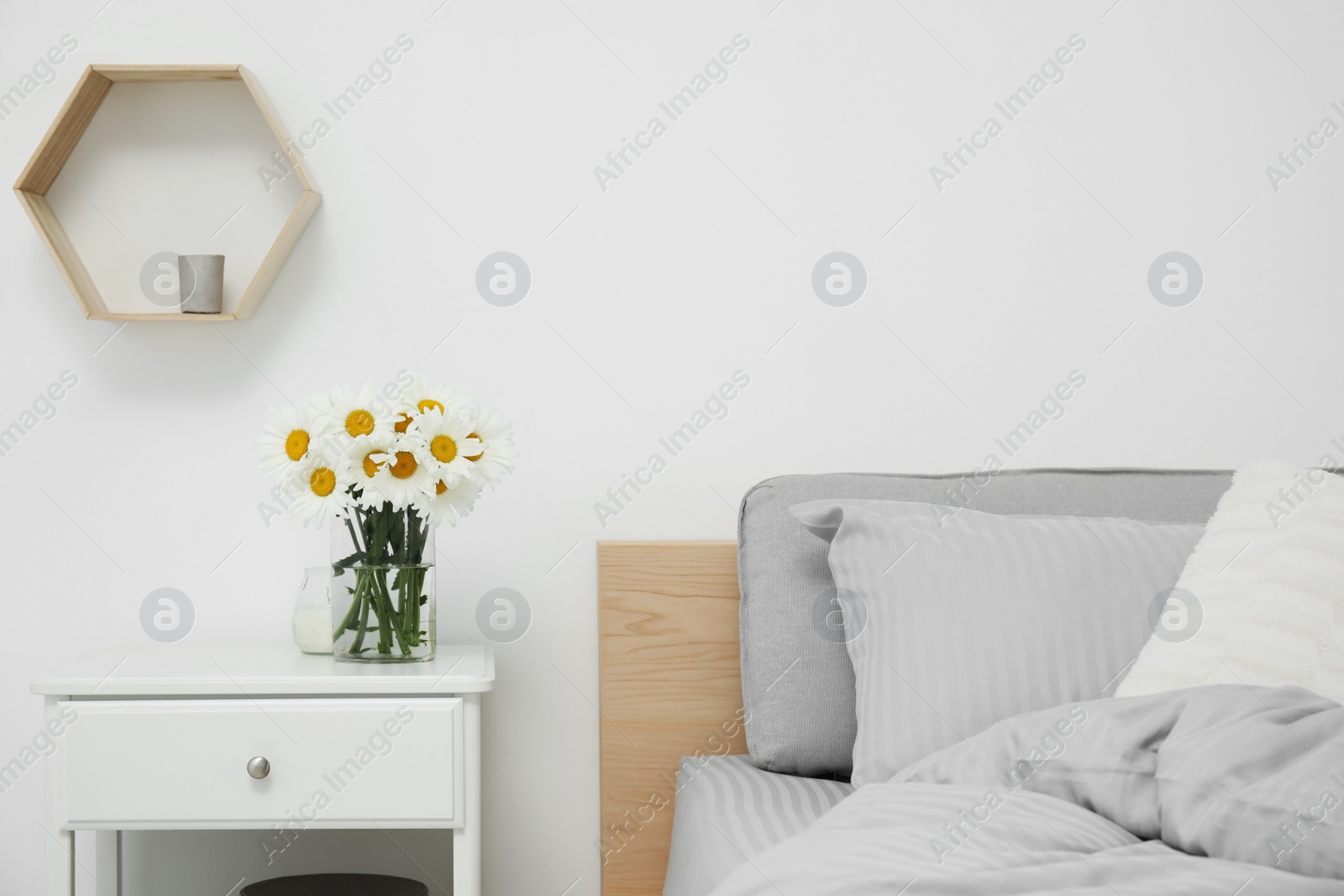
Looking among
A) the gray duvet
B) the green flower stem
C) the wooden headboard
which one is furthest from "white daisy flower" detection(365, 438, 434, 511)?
the gray duvet

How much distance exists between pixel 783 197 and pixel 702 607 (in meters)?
0.72

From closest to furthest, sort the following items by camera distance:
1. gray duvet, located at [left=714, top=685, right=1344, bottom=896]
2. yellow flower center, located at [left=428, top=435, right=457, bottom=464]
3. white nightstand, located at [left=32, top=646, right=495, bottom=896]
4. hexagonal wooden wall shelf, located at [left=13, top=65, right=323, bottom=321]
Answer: gray duvet, located at [left=714, top=685, right=1344, bottom=896] → white nightstand, located at [left=32, top=646, right=495, bottom=896] → yellow flower center, located at [left=428, top=435, right=457, bottom=464] → hexagonal wooden wall shelf, located at [left=13, top=65, right=323, bottom=321]

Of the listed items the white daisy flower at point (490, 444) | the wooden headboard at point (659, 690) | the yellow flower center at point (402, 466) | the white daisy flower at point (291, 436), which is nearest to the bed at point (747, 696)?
the wooden headboard at point (659, 690)

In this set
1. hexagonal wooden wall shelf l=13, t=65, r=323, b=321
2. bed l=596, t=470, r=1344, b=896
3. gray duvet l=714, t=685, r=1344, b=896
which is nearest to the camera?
gray duvet l=714, t=685, r=1344, b=896

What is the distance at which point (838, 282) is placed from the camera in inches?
66.8

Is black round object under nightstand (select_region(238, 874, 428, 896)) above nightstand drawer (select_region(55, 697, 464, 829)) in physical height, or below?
below

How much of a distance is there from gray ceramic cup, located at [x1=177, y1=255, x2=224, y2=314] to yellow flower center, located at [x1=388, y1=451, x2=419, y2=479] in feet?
1.57

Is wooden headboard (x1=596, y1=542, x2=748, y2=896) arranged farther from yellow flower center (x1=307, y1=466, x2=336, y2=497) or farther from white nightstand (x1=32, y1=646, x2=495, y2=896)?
yellow flower center (x1=307, y1=466, x2=336, y2=497)

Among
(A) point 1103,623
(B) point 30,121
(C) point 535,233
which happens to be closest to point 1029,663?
(A) point 1103,623

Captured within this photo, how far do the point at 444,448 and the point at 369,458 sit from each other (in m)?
0.10

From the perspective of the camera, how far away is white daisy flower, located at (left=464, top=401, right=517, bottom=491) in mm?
1381

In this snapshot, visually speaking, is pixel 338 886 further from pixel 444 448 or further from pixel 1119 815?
pixel 1119 815

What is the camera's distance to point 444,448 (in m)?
1.35

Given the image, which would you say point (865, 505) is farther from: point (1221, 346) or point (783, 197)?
point (1221, 346)
